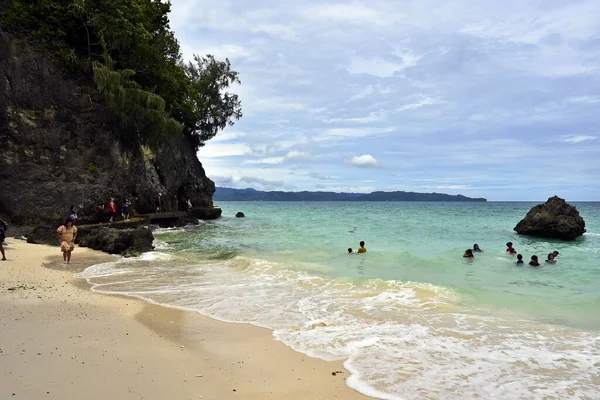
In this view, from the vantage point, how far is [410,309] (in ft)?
28.7

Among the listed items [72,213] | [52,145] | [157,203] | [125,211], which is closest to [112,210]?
[125,211]

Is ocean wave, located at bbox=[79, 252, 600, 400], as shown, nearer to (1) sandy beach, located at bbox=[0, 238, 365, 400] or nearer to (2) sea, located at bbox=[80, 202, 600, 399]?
(2) sea, located at bbox=[80, 202, 600, 399]

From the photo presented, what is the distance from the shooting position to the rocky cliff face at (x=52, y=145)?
62.7 feet

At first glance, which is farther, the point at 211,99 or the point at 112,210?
the point at 211,99

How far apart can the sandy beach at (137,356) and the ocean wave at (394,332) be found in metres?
0.57

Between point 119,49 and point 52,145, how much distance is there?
8.75 meters

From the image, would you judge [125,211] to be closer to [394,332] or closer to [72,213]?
[72,213]

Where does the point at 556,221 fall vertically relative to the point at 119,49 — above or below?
below

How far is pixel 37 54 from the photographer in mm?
21656

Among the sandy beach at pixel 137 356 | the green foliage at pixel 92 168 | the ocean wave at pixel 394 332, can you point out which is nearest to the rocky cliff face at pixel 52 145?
the green foliage at pixel 92 168

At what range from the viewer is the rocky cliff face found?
1912cm

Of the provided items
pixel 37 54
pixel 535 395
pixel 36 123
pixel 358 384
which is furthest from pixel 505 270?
pixel 37 54

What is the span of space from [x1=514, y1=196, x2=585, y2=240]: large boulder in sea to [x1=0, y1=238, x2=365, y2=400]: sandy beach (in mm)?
25258

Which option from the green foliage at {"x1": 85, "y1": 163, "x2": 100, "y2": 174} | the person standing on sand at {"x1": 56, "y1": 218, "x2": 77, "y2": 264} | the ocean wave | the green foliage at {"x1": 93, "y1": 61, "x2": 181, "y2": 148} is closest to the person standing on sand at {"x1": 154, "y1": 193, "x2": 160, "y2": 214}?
the green foliage at {"x1": 93, "y1": 61, "x2": 181, "y2": 148}
